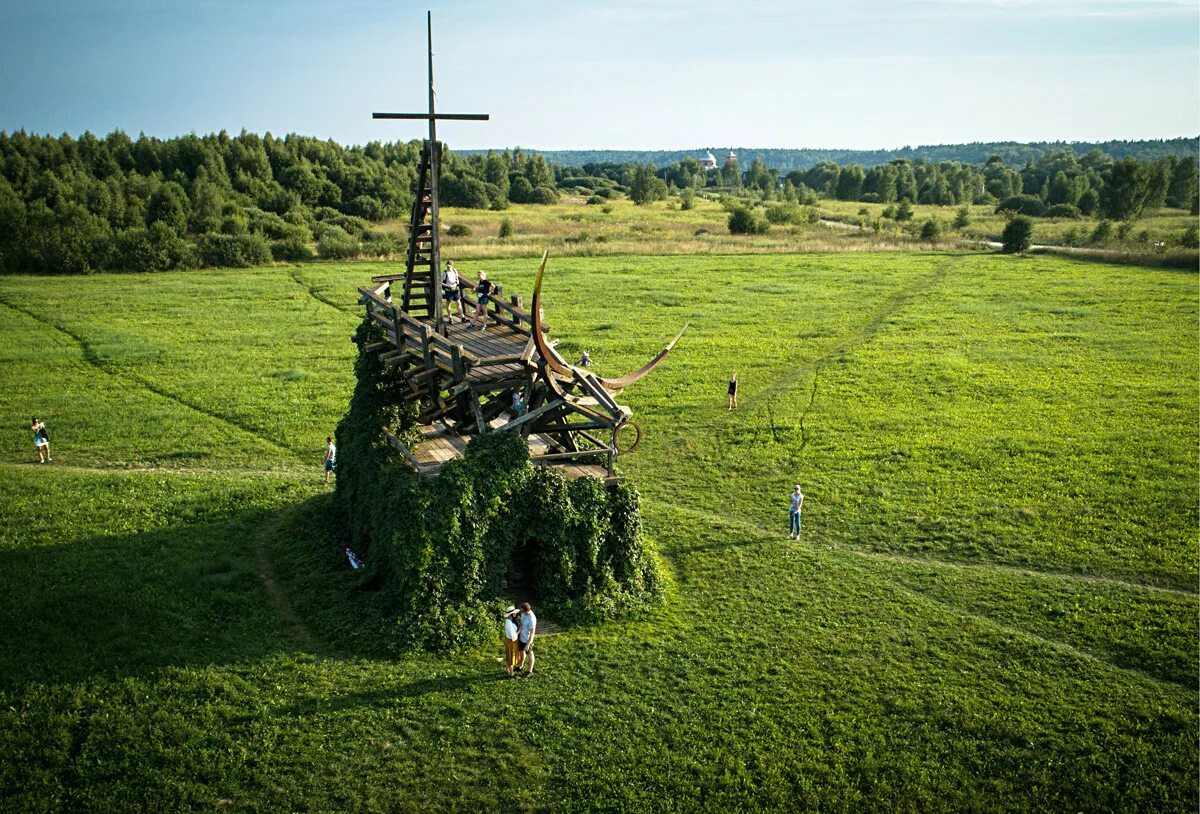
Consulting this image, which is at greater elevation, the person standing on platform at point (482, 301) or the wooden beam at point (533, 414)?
the person standing on platform at point (482, 301)

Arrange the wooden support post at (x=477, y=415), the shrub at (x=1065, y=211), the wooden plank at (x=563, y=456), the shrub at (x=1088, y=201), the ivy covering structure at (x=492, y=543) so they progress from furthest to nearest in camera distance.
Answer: the shrub at (x=1065, y=211) → the shrub at (x=1088, y=201) → the wooden plank at (x=563, y=456) → the wooden support post at (x=477, y=415) → the ivy covering structure at (x=492, y=543)

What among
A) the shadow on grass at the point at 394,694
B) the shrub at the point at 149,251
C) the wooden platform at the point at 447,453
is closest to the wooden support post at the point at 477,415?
the wooden platform at the point at 447,453

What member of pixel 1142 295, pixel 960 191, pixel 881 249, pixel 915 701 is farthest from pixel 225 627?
pixel 960 191

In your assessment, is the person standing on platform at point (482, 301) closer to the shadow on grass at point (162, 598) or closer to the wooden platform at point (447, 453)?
the wooden platform at point (447, 453)

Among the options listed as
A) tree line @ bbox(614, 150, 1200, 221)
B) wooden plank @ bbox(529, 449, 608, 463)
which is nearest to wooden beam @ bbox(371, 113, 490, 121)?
wooden plank @ bbox(529, 449, 608, 463)

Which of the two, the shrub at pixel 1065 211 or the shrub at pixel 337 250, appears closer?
the shrub at pixel 337 250

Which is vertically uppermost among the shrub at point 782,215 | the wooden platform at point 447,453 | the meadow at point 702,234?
the shrub at point 782,215

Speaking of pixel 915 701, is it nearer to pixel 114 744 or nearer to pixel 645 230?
pixel 114 744

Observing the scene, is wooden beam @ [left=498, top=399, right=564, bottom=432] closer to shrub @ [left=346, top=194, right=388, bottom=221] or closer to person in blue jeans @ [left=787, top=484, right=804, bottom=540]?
person in blue jeans @ [left=787, top=484, right=804, bottom=540]
